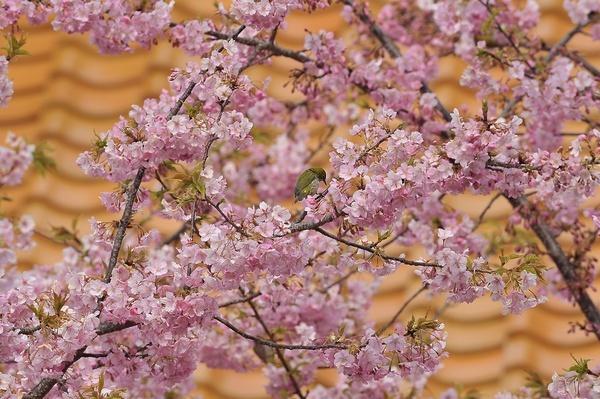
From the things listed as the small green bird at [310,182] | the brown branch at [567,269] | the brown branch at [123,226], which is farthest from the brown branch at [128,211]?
the brown branch at [567,269]

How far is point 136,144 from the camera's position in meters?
1.96

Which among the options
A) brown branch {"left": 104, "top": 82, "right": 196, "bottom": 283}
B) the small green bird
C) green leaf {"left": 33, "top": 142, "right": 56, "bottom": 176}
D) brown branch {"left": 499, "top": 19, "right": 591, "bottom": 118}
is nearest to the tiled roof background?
green leaf {"left": 33, "top": 142, "right": 56, "bottom": 176}

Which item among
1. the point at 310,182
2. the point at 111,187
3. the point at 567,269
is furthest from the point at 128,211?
the point at 111,187

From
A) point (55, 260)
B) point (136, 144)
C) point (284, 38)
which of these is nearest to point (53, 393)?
point (136, 144)

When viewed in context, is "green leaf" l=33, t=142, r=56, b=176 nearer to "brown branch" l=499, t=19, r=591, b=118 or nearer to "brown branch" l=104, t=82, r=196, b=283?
"brown branch" l=104, t=82, r=196, b=283

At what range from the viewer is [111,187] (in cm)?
441

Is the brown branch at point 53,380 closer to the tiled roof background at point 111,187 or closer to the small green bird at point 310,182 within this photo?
the small green bird at point 310,182

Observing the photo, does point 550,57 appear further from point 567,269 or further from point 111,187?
point 111,187

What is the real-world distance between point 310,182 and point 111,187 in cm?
241

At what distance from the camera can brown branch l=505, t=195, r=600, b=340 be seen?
2707 millimetres

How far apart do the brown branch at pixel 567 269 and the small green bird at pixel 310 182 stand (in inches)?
29.5

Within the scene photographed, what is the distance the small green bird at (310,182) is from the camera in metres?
2.17

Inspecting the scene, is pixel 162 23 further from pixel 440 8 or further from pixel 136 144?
pixel 440 8

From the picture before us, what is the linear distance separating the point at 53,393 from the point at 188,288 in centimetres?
41
